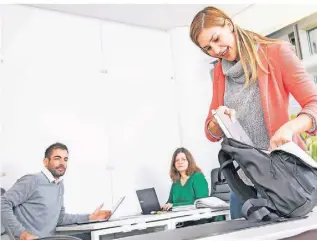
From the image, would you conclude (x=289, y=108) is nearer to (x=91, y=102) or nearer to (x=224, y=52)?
(x=224, y=52)

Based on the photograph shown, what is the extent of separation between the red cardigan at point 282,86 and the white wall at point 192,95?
814 millimetres

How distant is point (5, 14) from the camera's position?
2.20 meters

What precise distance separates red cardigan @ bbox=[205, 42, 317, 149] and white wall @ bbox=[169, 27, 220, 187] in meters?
0.81

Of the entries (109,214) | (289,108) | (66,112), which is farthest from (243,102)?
(66,112)

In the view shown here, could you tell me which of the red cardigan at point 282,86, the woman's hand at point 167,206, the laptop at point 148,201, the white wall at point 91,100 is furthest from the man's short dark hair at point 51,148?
the red cardigan at point 282,86

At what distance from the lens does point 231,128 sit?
A: 114 centimetres

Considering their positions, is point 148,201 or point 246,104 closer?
point 246,104

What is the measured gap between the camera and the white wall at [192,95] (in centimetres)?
204

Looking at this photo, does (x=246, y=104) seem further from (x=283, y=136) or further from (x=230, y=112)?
(x=283, y=136)

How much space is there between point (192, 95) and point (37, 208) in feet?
3.30

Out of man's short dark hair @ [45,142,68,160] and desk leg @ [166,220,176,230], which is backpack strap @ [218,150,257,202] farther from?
man's short dark hair @ [45,142,68,160]

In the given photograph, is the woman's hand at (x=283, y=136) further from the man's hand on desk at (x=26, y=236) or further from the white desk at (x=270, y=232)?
the man's hand on desk at (x=26, y=236)

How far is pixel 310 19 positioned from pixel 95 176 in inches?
55.9

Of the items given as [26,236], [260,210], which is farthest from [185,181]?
[260,210]
